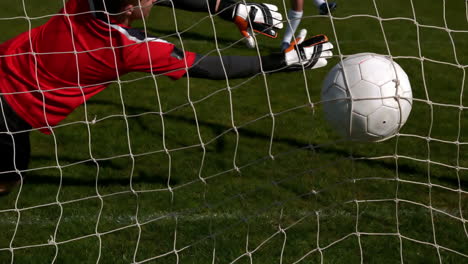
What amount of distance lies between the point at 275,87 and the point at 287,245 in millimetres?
2366

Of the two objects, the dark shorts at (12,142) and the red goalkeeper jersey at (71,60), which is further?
the dark shorts at (12,142)

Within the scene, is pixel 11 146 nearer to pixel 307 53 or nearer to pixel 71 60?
pixel 71 60

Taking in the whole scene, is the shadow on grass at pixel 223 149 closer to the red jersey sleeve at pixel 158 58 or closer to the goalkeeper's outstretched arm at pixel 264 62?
the goalkeeper's outstretched arm at pixel 264 62

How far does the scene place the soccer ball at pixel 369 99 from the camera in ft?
9.79

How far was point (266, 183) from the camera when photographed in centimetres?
396

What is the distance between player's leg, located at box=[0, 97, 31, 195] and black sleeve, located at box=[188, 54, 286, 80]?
98 cm

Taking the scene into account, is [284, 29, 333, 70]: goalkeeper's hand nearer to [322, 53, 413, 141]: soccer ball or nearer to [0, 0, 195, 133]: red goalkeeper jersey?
[322, 53, 413, 141]: soccer ball

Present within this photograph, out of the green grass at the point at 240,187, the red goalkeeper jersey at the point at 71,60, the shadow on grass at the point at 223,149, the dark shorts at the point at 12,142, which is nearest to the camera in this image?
the red goalkeeper jersey at the point at 71,60

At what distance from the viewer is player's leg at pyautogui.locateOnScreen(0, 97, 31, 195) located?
122 inches

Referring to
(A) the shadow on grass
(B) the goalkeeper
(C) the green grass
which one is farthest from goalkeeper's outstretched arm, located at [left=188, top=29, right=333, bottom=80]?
(A) the shadow on grass

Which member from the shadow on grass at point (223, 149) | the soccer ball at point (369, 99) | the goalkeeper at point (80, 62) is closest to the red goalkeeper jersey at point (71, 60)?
the goalkeeper at point (80, 62)

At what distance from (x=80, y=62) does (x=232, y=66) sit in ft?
2.65

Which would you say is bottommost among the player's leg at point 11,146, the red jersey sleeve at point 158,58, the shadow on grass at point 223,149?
the shadow on grass at point 223,149

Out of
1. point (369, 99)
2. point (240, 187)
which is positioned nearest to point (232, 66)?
point (369, 99)
